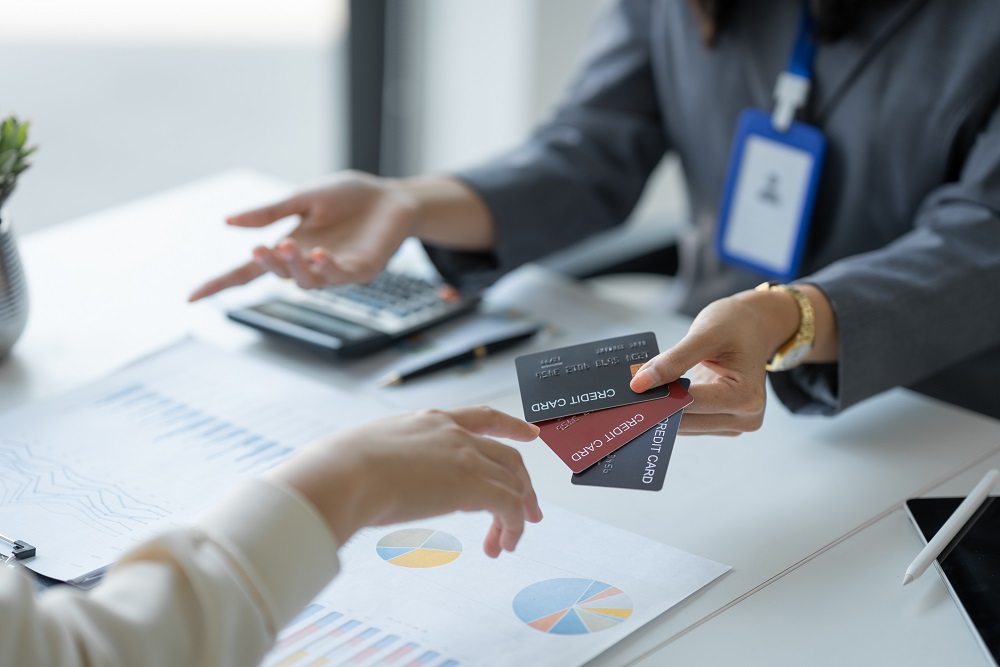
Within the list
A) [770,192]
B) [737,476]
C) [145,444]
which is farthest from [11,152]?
[770,192]

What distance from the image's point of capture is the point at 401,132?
8.61ft

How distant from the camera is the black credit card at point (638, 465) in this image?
2.29 ft

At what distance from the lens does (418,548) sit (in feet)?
2.45

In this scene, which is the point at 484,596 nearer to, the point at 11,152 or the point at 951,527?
the point at 951,527

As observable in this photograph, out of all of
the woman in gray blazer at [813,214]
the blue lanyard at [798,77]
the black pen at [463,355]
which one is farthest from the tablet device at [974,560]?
the blue lanyard at [798,77]

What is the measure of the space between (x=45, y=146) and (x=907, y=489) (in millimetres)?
2338

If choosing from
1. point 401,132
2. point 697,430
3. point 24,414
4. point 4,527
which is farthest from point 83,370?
point 401,132

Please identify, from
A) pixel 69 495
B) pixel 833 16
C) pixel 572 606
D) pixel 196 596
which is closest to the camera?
pixel 196 596

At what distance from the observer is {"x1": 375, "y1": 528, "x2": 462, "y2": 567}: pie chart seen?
0.73 m

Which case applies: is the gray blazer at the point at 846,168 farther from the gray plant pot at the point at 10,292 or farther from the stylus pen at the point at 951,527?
the gray plant pot at the point at 10,292

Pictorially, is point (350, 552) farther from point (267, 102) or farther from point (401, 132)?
point (267, 102)

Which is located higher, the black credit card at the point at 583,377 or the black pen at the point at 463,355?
the black credit card at the point at 583,377

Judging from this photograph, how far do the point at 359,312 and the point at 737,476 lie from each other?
0.43 m

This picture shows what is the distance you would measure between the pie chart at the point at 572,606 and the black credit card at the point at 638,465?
0.23 feet
